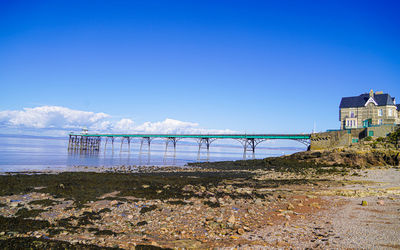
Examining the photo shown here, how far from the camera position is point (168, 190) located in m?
17.8

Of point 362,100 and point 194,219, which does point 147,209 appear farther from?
point 362,100

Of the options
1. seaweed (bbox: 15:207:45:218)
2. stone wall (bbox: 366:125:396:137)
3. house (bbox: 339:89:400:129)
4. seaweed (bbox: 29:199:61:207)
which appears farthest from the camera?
house (bbox: 339:89:400:129)

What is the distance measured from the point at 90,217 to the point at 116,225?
154cm

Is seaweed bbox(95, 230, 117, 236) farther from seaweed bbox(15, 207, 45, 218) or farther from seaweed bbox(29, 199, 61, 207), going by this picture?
seaweed bbox(29, 199, 61, 207)

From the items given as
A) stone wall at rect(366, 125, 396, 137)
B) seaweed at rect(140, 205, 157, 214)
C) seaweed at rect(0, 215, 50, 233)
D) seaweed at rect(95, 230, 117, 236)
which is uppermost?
stone wall at rect(366, 125, 396, 137)

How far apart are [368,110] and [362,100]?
10.9ft

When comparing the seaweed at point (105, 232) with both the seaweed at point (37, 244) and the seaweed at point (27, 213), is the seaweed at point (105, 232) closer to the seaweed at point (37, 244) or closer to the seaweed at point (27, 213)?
the seaweed at point (37, 244)

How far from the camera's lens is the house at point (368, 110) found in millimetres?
59938

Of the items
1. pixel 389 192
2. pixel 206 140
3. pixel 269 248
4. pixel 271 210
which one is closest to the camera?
pixel 269 248

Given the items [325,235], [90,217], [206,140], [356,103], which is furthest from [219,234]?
[356,103]

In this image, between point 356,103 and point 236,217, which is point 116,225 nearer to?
point 236,217

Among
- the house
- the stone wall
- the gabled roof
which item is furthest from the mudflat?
the gabled roof

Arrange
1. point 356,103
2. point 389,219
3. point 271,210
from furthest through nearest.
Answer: point 356,103 → point 271,210 → point 389,219

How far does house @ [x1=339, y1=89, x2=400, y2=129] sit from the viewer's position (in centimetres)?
5994
